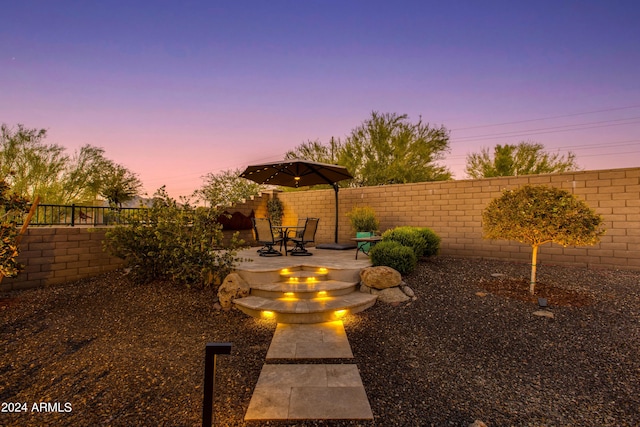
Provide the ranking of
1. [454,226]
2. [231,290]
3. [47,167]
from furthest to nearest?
[47,167] → [454,226] → [231,290]

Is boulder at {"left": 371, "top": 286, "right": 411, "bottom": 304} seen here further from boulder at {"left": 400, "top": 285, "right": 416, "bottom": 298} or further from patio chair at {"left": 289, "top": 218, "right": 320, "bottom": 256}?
patio chair at {"left": 289, "top": 218, "right": 320, "bottom": 256}

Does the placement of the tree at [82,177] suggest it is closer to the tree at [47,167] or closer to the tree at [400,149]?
the tree at [47,167]

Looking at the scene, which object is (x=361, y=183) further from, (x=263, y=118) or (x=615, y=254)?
(x=615, y=254)

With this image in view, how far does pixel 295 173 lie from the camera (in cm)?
755

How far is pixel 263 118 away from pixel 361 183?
740 cm

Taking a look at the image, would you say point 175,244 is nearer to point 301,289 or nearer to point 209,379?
point 301,289

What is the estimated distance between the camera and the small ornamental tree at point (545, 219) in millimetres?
4066

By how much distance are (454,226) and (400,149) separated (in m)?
8.77

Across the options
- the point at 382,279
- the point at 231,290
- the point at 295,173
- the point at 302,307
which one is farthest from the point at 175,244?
the point at 295,173

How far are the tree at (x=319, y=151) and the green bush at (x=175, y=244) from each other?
Answer: 1273 centimetres

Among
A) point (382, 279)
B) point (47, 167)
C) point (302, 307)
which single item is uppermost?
point (47, 167)

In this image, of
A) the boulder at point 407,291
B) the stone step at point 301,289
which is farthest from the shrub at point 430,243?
the stone step at point 301,289

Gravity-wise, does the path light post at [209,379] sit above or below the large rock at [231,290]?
above

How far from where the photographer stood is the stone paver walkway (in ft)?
6.27
